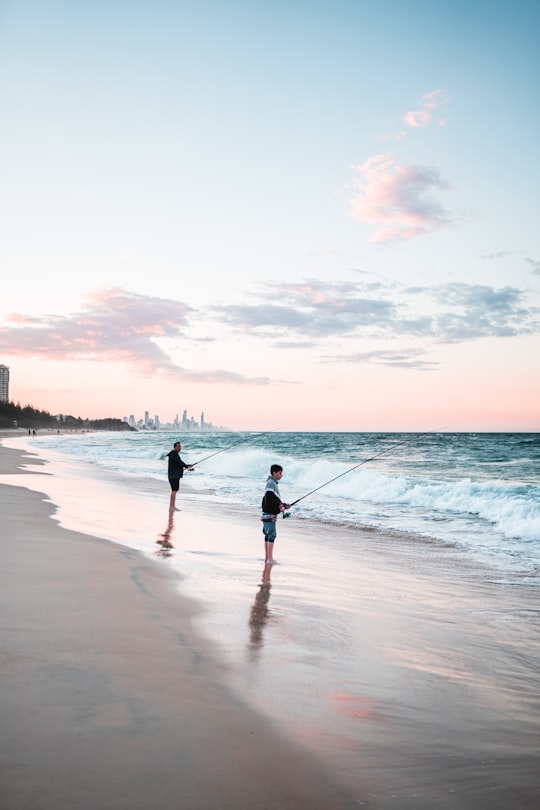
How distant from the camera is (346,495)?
2195cm

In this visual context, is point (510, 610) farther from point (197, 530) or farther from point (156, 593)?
point (197, 530)

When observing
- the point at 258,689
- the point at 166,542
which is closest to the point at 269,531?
the point at 166,542

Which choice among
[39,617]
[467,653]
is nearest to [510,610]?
[467,653]

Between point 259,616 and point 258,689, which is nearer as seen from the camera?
point 258,689

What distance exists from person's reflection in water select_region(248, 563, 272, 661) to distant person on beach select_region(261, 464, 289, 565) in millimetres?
725

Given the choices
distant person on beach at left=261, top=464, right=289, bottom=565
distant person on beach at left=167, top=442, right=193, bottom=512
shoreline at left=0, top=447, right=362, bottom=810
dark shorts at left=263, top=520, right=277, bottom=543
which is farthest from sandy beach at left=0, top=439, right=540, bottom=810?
distant person on beach at left=167, top=442, right=193, bottom=512

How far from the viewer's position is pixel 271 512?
352 inches

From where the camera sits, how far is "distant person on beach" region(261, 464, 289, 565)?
343 inches

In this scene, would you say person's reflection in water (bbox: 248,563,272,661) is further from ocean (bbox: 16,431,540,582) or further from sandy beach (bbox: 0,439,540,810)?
ocean (bbox: 16,431,540,582)

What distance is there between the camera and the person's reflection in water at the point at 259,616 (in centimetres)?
494

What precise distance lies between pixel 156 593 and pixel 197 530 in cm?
510

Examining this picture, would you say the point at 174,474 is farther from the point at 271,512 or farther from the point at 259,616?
the point at 259,616

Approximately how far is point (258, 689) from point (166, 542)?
618cm

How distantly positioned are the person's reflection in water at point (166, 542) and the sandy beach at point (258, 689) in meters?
0.86
